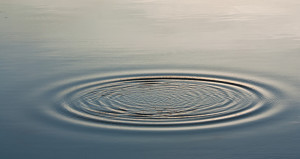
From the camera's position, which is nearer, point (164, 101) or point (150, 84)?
point (164, 101)

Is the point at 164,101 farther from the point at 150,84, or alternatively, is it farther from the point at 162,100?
the point at 150,84

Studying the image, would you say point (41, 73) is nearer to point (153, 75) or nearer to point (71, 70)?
point (71, 70)

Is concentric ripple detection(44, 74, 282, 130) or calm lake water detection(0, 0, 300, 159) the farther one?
concentric ripple detection(44, 74, 282, 130)

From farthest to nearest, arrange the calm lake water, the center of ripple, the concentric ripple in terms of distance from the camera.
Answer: the center of ripple < the concentric ripple < the calm lake water

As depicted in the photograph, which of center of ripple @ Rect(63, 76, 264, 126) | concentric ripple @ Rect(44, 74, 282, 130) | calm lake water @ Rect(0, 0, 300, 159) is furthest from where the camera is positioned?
center of ripple @ Rect(63, 76, 264, 126)

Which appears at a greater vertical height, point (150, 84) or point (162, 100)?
point (150, 84)

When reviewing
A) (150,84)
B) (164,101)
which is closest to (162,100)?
(164,101)
